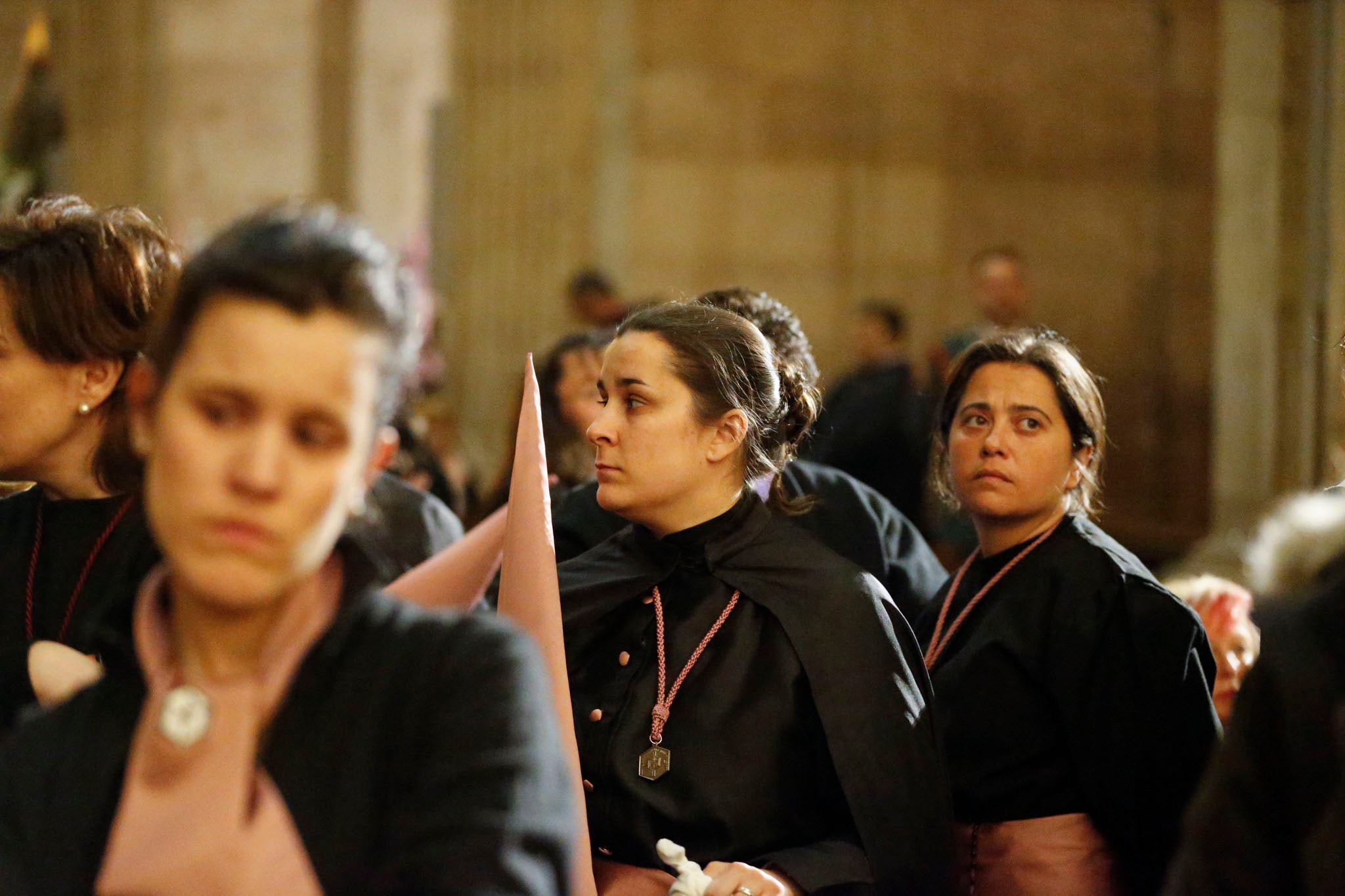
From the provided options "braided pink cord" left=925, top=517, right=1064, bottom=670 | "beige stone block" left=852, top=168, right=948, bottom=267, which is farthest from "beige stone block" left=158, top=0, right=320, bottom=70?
"braided pink cord" left=925, top=517, right=1064, bottom=670

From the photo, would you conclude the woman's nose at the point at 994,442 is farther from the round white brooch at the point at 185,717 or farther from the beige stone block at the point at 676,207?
the beige stone block at the point at 676,207

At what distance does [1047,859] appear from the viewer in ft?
10.2

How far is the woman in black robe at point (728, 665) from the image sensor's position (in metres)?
2.78

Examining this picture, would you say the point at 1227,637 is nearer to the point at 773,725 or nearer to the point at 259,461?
the point at 773,725

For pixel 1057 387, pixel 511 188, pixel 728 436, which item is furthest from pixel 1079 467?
pixel 511 188

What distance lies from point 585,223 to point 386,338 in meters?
8.64

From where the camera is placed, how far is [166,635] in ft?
6.03

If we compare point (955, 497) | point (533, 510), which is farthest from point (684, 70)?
point (533, 510)

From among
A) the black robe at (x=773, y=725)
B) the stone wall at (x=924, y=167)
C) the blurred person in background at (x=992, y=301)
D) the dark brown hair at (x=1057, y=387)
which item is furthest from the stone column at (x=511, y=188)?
the black robe at (x=773, y=725)

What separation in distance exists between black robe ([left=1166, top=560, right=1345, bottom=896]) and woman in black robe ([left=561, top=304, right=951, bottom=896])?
101cm

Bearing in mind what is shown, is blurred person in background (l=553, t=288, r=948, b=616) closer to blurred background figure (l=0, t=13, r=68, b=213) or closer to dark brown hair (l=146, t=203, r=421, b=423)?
dark brown hair (l=146, t=203, r=421, b=423)

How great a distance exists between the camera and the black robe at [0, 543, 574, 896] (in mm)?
1710

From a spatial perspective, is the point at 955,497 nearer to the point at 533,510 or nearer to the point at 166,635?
the point at 533,510

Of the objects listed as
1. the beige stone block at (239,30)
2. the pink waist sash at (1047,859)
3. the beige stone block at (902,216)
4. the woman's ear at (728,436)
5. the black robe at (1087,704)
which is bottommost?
the pink waist sash at (1047,859)
